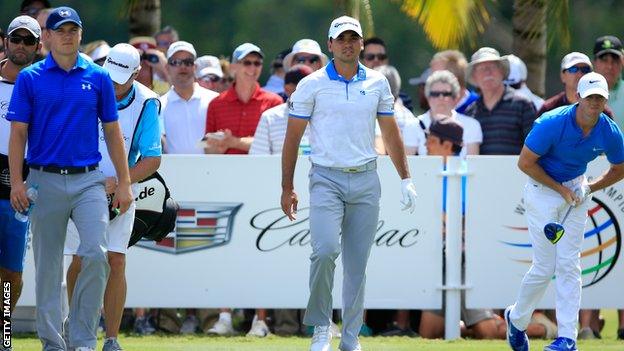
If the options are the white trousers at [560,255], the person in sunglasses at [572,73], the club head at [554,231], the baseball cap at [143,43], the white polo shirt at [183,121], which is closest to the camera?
the club head at [554,231]

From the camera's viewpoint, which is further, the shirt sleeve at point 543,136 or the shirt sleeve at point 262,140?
the shirt sleeve at point 262,140

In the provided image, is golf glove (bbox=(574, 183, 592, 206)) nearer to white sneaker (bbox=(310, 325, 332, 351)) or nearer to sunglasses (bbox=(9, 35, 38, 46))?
white sneaker (bbox=(310, 325, 332, 351))

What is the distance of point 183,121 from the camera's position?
14500 mm

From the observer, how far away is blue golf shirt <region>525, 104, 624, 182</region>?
11062mm

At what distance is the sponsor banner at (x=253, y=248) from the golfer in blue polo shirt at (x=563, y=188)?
211cm

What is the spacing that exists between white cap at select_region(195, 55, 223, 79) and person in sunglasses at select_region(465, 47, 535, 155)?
294 cm

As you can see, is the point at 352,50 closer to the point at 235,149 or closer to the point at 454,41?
the point at 235,149

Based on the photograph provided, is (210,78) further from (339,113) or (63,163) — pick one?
(63,163)

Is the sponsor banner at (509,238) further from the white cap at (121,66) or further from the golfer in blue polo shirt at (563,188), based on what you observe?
the white cap at (121,66)

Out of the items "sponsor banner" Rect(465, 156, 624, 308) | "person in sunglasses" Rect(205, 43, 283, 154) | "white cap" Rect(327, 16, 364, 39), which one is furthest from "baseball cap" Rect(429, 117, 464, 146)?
"white cap" Rect(327, 16, 364, 39)

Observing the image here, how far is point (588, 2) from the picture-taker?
38125mm

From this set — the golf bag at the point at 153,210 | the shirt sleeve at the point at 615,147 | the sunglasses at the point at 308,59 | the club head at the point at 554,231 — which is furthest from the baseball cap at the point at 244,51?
the club head at the point at 554,231

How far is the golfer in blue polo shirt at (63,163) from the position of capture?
32.3 feet

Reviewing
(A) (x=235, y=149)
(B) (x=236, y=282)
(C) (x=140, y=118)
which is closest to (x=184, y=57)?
(A) (x=235, y=149)
